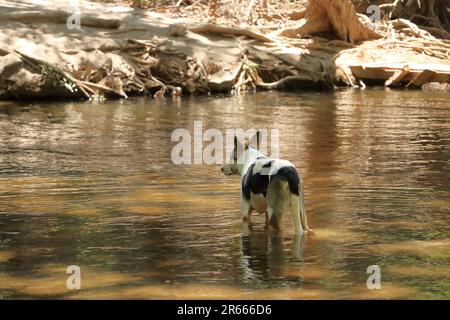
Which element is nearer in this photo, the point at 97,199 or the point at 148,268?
the point at 148,268

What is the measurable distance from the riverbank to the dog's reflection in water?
11473 mm

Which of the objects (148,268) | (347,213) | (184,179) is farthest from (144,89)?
(148,268)

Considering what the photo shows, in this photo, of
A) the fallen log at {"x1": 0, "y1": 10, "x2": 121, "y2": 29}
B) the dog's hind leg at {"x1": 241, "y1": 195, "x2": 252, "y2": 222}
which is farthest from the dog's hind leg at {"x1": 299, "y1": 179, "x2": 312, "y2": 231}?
→ the fallen log at {"x1": 0, "y1": 10, "x2": 121, "y2": 29}

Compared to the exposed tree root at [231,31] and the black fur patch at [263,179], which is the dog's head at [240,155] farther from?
the exposed tree root at [231,31]

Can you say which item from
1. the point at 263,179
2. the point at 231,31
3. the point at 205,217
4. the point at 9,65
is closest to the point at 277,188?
the point at 263,179

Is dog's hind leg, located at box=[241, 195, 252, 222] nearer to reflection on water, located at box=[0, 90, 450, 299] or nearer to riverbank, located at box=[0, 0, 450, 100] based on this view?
reflection on water, located at box=[0, 90, 450, 299]

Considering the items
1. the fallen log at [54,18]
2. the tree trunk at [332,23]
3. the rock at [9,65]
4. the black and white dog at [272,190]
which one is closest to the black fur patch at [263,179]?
the black and white dog at [272,190]

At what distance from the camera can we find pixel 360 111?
1700 centimetres

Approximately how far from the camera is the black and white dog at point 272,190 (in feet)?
22.8

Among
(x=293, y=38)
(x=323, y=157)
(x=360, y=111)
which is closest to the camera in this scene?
(x=323, y=157)

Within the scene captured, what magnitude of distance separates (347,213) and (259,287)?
2330 millimetres

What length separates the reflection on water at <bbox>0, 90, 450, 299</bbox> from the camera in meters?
5.99

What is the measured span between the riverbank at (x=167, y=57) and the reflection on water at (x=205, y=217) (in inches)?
141
